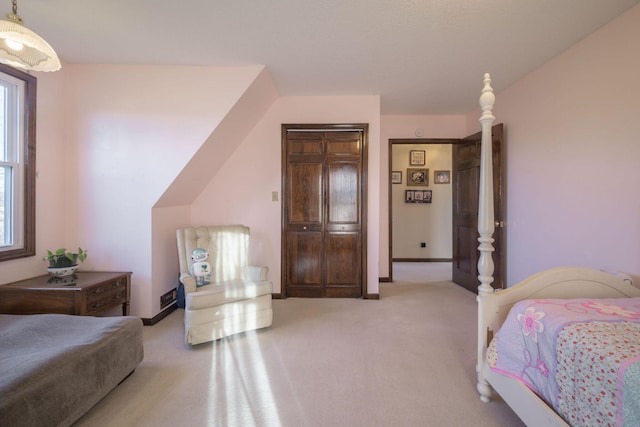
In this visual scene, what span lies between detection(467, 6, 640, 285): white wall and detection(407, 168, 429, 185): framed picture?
286cm

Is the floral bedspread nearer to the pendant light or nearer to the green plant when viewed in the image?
the pendant light

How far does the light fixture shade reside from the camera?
1.35 metres

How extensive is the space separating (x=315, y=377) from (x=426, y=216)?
4987 mm

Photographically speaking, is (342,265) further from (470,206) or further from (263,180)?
(470,206)

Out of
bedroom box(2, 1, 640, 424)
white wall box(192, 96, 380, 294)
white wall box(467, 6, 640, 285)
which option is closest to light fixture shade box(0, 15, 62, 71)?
bedroom box(2, 1, 640, 424)

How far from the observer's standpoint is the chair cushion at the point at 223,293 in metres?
2.38

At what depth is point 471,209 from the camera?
3.93m

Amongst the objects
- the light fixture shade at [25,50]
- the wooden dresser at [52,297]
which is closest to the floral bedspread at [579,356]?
the light fixture shade at [25,50]

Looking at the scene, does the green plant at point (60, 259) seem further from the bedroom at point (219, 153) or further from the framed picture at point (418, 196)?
the framed picture at point (418, 196)

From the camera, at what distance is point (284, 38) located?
2.38 m

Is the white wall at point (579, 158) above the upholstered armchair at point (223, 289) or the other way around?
above

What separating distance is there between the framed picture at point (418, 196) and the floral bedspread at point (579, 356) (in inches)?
188

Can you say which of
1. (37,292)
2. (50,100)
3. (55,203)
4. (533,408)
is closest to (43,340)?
(37,292)

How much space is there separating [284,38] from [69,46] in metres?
1.87
